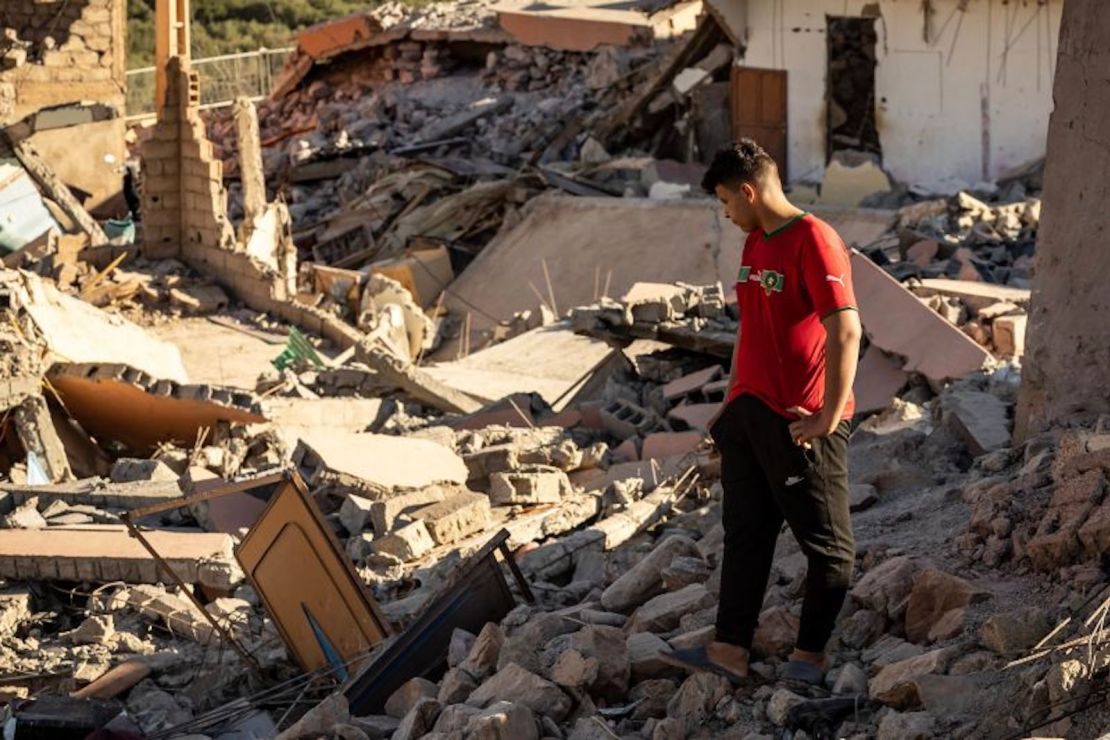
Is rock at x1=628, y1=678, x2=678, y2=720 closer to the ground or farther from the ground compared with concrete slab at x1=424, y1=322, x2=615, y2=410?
farther from the ground

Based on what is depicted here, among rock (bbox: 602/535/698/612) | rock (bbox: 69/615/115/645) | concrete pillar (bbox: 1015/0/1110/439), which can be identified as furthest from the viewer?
rock (bbox: 69/615/115/645)

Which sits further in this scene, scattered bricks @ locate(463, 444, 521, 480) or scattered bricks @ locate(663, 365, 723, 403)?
scattered bricks @ locate(663, 365, 723, 403)

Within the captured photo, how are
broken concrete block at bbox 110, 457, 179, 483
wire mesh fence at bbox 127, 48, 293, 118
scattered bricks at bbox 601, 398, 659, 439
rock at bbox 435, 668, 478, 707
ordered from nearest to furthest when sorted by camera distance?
rock at bbox 435, 668, 478, 707, broken concrete block at bbox 110, 457, 179, 483, scattered bricks at bbox 601, 398, 659, 439, wire mesh fence at bbox 127, 48, 293, 118

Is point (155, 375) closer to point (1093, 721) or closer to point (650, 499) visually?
point (650, 499)

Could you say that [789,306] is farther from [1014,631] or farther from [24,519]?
[24,519]

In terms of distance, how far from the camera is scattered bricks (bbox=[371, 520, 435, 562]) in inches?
362

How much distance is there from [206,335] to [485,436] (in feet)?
25.1

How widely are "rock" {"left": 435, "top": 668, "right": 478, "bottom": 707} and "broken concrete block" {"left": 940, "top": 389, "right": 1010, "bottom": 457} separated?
8.51 feet

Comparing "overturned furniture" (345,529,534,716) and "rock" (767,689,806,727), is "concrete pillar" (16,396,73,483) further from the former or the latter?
"rock" (767,689,806,727)

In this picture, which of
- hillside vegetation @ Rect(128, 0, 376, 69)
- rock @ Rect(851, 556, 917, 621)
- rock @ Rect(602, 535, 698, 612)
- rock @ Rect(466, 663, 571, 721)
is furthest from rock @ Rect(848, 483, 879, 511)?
hillside vegetation @ Rect(128, 0, 376, 69)

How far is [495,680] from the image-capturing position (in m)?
6.11

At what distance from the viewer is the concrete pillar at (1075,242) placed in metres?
7.21

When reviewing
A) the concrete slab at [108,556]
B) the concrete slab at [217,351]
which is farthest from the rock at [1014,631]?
the concrete slab at [217,351]

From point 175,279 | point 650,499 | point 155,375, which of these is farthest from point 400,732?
point 175,279
